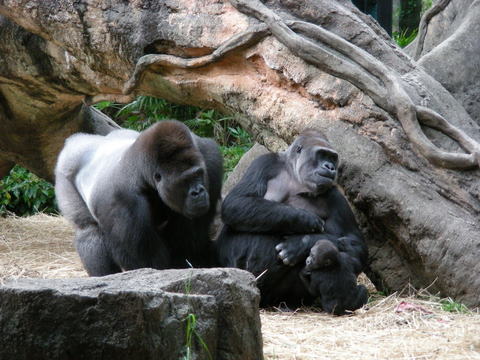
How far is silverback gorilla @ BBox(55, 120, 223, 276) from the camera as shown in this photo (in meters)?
3.69

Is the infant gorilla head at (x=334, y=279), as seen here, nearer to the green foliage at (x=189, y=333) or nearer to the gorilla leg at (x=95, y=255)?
the gorilla leg at (x=95, y=255)

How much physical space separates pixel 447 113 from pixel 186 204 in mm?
1595

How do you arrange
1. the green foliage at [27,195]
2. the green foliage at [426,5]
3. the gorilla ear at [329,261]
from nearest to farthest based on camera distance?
the gorilla ear at [329,261]
the green foliage at [27,195]
the green foliage at [426,5]

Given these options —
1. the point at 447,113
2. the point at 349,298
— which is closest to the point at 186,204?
the point at 349,298

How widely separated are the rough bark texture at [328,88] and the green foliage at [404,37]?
Answer: 4.01m

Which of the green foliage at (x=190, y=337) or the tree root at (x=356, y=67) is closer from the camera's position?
the green foliage at (x=190, y=337)

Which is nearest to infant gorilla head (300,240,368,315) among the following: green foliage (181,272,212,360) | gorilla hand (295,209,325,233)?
gorilla hand (295,209,325,233)

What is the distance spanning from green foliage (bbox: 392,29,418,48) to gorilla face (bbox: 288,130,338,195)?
492cm

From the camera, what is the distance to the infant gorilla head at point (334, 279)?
11.9 feet

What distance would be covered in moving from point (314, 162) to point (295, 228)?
1.16ft

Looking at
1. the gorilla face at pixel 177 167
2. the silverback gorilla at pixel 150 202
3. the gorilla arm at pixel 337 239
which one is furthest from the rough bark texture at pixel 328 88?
the gorilla face at pixel 177 167

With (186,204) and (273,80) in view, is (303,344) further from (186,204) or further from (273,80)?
(273,80)

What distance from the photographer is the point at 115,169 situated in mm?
3992

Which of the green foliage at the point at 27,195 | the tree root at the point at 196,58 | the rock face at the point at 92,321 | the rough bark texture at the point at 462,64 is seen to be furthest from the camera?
the green foliage at the point at 27,195
